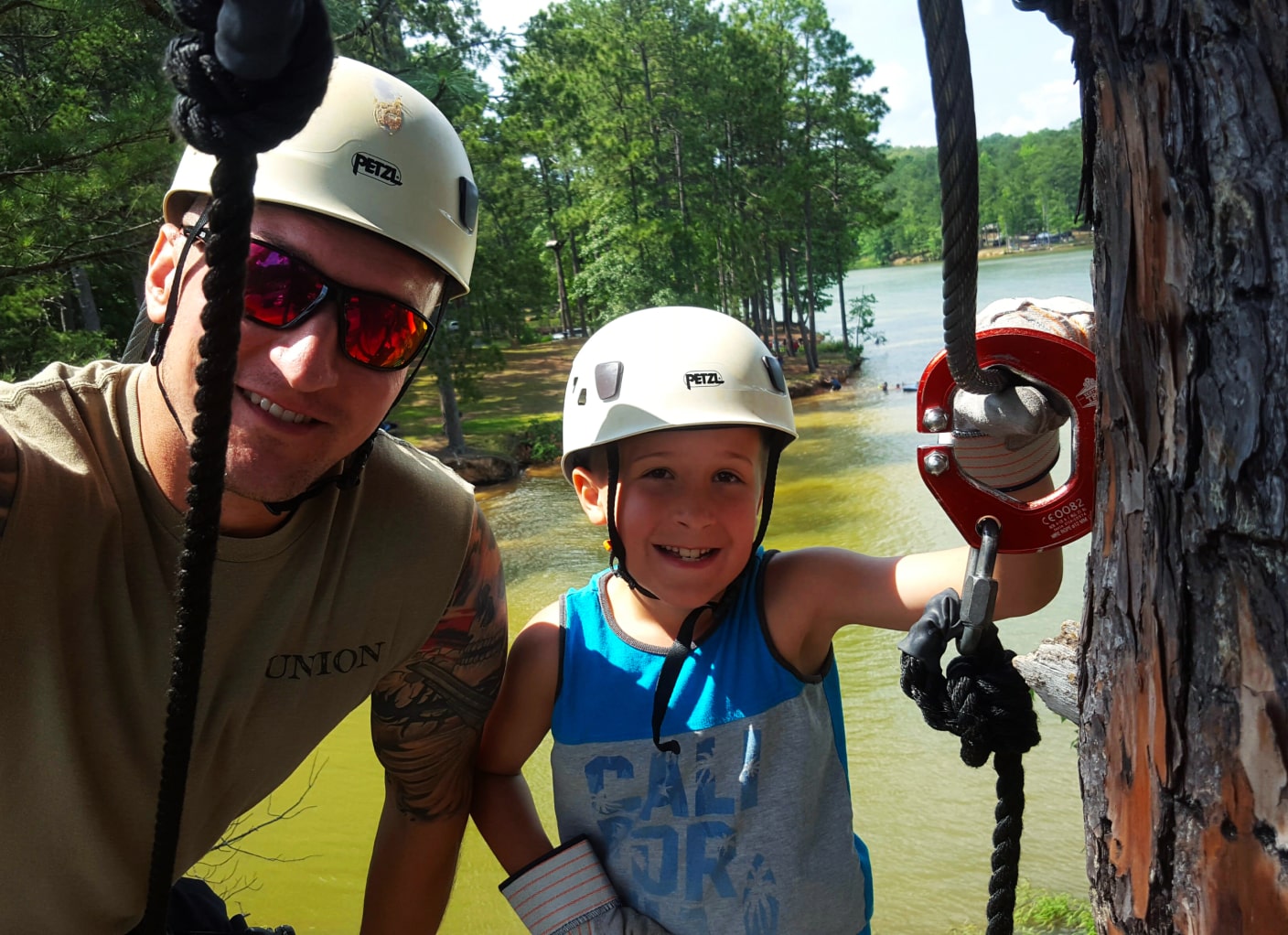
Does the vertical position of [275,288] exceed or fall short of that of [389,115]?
it falls short

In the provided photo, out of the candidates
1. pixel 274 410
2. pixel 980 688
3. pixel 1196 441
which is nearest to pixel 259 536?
pixel 274 410

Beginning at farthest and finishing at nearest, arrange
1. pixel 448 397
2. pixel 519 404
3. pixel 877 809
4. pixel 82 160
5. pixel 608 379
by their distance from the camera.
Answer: pixel 519 404
pixel 448 397
pixel 877 809
pixel 82 160
pixel 608 379

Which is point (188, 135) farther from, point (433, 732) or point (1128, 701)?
point (433, 732)

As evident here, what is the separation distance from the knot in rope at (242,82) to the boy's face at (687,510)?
55.6 inches

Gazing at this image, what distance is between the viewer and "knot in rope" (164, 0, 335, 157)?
3.29ft

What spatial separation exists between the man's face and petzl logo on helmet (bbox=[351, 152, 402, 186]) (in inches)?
5.7

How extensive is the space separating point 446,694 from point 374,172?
Result: 1.22m

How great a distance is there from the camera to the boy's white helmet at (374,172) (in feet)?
6.93

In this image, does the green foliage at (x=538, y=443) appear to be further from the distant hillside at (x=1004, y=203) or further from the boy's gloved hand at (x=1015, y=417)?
the distant hillside at (x=1004, y=203)

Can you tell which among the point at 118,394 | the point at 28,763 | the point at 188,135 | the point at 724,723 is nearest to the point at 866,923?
the point at 724,723

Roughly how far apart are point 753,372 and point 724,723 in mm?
872

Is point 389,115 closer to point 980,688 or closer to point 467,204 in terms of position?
point 467,204

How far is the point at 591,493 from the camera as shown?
261 centimetres

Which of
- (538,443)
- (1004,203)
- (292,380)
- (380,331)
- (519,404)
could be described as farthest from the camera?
(1004,203)
